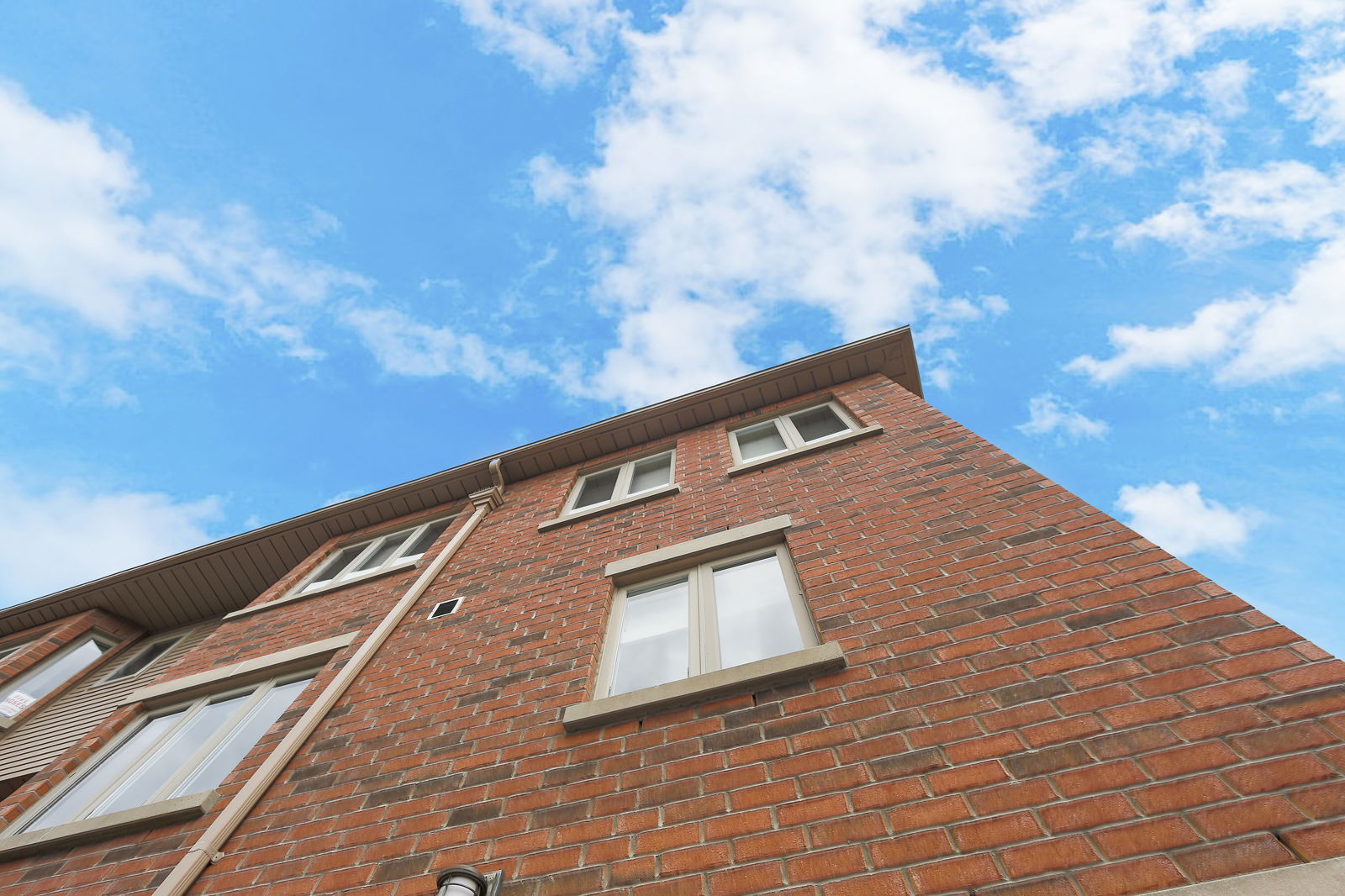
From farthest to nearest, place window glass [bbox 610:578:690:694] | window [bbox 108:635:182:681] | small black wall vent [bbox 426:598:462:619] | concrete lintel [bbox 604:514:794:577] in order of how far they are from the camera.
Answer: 1. window [bbox 108:635:182:681]
2. small black wall vent [bbox 426:598:462:619]
3. concrete lintel [bbox 604:514:794:577]
4. window glass [bbox 610:578:690:694]

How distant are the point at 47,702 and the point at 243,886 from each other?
8201mm

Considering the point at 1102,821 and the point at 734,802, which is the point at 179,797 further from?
the point at 1102,821

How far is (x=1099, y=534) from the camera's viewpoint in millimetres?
3984

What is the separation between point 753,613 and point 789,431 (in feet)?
11.9

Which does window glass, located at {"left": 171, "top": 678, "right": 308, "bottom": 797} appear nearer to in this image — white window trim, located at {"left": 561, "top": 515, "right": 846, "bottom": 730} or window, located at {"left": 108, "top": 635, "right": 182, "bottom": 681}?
white window trim, located at {"left": 561, "top": 515, "right": 846, "bottom": 730}

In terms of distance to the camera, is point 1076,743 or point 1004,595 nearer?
point 1076,743

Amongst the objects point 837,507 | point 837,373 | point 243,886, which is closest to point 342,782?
point 243,886

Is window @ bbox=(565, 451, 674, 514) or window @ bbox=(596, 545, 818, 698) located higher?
window @ bbox=(565, 451, 674, 514)

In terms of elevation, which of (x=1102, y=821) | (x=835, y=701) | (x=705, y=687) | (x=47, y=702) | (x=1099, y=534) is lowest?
(x=1102, y=821)

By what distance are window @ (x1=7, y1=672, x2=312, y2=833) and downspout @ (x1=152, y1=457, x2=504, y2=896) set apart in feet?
2.94

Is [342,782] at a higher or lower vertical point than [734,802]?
higher

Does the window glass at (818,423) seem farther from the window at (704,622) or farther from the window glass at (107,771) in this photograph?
the window glass at (107,771)

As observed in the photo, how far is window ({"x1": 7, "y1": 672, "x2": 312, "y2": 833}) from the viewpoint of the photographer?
4.98 meters

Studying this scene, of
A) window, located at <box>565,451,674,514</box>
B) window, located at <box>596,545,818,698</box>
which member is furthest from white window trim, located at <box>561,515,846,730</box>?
window, located at <box>565,451,674,514</box>
